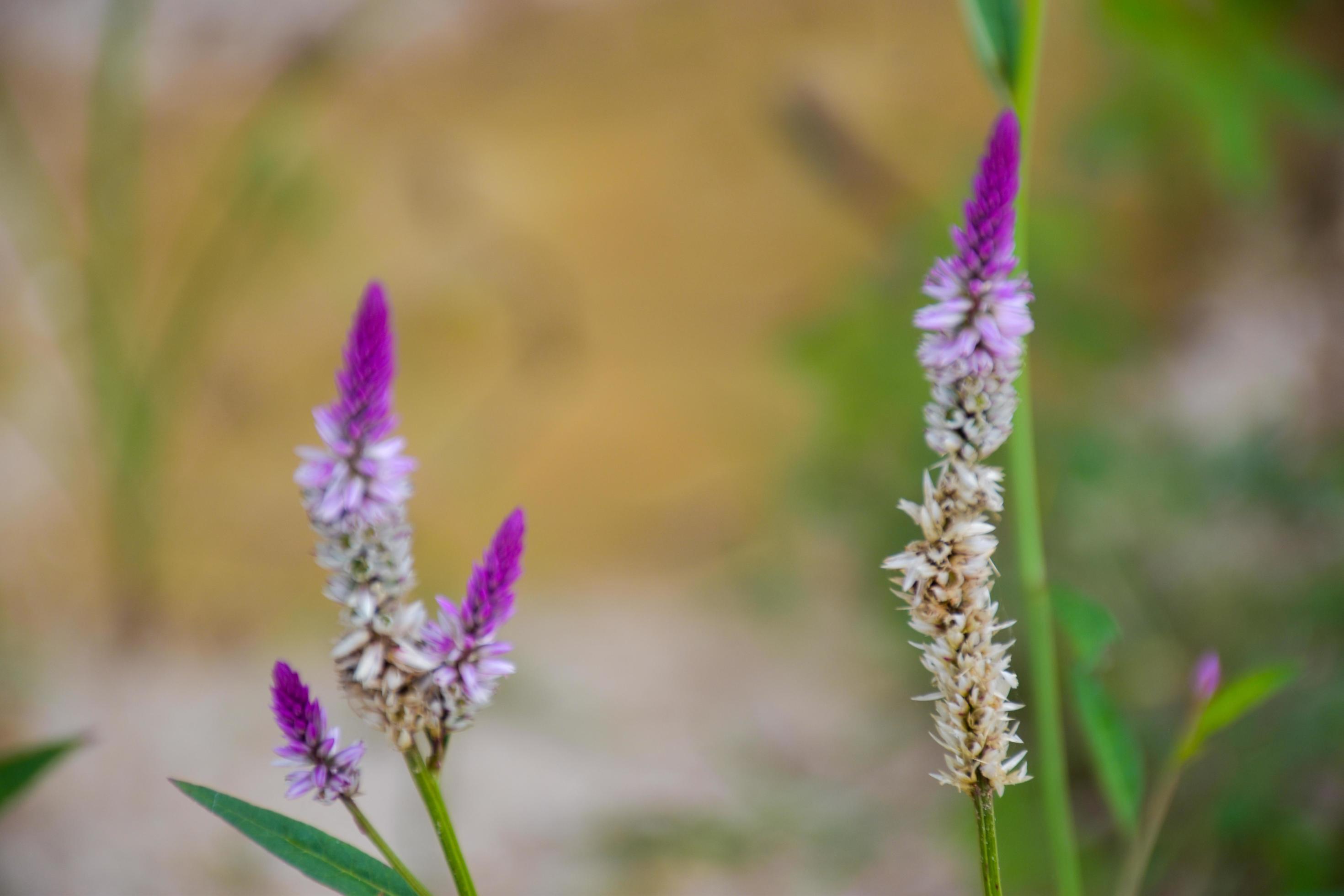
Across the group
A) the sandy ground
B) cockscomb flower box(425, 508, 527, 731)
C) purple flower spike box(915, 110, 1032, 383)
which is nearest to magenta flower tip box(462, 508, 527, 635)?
cockscomb flower box(425, 508, 527, 731)

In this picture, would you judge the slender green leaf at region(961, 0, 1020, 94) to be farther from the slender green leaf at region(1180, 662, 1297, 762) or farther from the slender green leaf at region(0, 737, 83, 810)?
the slender green leaf at region(0, 737, 83, 810)

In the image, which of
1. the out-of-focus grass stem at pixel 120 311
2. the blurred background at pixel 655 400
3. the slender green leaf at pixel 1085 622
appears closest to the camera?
the slender green leaf at pixel 1085 622

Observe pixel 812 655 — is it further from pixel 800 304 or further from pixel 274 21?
pixel 274 21

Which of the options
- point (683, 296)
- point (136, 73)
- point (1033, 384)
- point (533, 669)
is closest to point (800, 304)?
point (683, 296)

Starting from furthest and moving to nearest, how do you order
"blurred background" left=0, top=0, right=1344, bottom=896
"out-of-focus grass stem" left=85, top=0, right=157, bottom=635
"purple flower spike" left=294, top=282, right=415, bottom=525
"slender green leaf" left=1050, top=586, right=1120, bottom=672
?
"out-of-focus grass stem" left=85, top=0, right=157, bottom=635 < "blurred background" left=0, top=0, right=1344, bottom=896 < "slender green leaf" left=1050, top=586, right=1120, bottom=672 < "purple flower spike" left=294, top=282, right=415, bottom=525

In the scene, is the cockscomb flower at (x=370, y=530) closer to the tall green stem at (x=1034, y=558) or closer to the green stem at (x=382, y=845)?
the green stem at (x=382, y=845)

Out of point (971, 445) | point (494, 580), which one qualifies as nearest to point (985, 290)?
point (971, 445)

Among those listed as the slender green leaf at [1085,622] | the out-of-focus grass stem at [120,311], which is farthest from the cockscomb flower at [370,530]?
the out-of-focus grass stem at [120,311]
